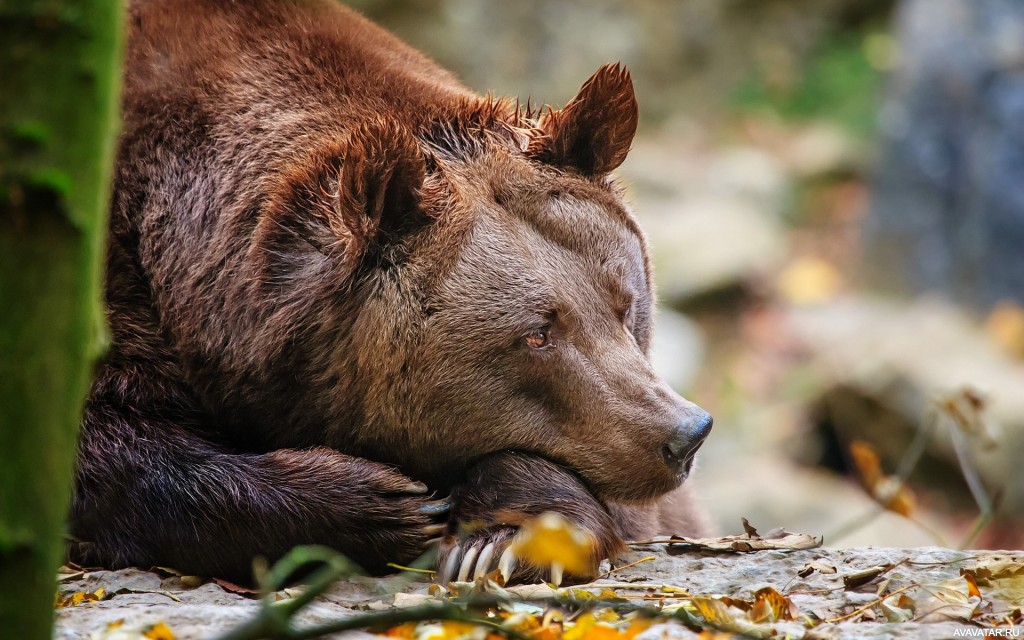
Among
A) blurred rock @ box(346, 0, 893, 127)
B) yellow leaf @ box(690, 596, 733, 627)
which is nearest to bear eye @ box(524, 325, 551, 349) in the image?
yellow leaf @ box(690, 596, 733, 627)

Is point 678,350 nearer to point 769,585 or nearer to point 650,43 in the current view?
point 650,43

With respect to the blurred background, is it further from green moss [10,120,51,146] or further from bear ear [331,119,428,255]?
green moss [10,120,51,146]

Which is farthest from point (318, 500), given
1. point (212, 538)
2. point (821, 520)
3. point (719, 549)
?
point (821, 520)

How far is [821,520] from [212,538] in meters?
7.36

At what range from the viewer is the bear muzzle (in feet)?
11.4

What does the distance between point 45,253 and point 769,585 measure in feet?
7.23

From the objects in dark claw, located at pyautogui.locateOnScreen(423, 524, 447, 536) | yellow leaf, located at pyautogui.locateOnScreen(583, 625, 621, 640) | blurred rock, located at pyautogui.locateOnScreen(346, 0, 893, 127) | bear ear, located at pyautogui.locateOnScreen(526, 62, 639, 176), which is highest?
blurred rock, located at pyautogui.locateOnScreen(346, 0, 893, 127)

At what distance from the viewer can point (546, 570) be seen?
3371 millimetres

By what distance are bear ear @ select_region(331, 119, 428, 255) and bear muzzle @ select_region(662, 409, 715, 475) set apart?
102 cm

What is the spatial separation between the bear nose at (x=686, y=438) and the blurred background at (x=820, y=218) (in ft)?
17.3

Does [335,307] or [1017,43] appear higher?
[1017,43]

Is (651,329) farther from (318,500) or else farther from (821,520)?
(821,520)

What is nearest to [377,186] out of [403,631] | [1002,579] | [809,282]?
[403,631]

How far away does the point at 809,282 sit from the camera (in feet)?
44.0
